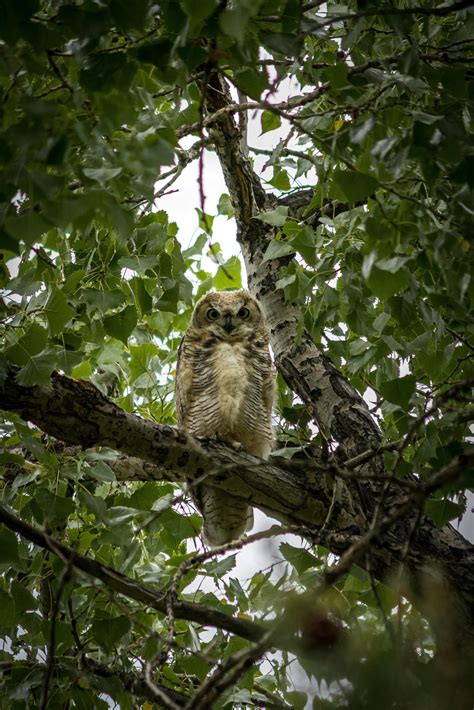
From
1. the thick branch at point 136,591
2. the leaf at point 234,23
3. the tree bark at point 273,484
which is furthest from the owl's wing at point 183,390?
the leaf at point 234,23

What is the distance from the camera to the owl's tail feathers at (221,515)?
126 inches

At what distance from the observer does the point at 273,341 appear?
312 centimetres

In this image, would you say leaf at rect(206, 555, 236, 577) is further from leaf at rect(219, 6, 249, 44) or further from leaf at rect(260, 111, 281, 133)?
leaf at rect(219, 6, 249, 44)

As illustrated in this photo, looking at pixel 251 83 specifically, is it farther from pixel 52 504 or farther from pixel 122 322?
pixel 52 504

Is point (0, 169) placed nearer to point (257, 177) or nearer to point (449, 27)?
point (449, 27)

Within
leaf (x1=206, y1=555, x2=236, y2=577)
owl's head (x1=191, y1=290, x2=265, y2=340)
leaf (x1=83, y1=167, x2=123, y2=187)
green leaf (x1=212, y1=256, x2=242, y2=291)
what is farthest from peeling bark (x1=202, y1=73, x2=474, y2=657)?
leaf (x1=83, y1=167, x2=123, y2=187)

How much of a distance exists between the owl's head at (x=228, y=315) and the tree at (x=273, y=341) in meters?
0.23

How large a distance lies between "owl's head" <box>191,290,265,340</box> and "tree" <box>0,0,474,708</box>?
0.23 metres


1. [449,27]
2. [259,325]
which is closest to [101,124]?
[449,27]

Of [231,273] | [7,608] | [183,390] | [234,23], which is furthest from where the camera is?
[231,273]

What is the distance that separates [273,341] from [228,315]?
24.9 inches

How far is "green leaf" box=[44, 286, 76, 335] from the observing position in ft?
6.44

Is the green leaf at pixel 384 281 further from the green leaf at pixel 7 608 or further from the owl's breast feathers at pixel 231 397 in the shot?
the owl's breast feathers at pixel 231 397

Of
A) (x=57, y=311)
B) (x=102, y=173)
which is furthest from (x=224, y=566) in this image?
(x=102, y=173)
